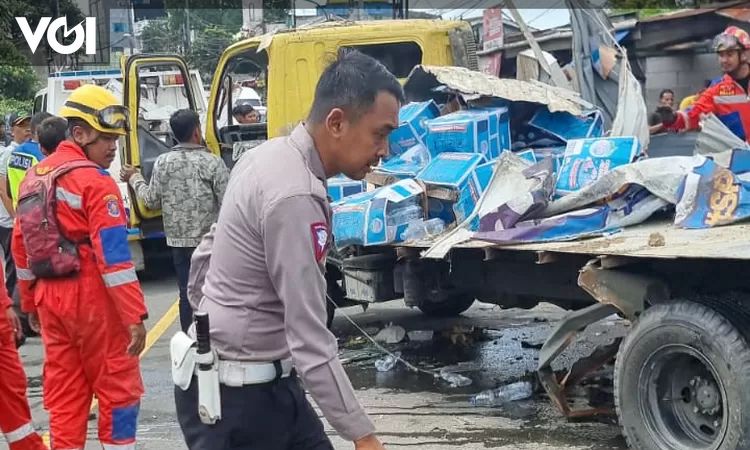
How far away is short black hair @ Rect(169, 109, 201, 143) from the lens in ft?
23.5

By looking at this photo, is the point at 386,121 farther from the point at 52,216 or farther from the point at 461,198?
the point at 461,198

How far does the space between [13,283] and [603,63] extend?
17.0 ft

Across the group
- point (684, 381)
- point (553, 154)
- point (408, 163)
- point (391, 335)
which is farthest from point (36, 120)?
point (684, 381)

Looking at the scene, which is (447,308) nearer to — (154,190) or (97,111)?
(154,190)

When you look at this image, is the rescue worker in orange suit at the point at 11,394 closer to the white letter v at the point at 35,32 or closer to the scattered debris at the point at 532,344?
the scattered debris at the point at 532,344

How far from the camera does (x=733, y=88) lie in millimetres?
6629

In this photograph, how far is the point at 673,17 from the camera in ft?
34.1

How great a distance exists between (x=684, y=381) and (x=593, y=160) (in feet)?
4.73

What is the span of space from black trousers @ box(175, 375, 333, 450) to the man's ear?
0.68m

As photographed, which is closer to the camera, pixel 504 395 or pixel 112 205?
pixel 112 205

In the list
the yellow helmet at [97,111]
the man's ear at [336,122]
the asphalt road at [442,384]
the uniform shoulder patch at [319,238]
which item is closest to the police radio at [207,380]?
the uniform shoulder patch at [319,238]

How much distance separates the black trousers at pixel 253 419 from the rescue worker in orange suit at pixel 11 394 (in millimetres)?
2345

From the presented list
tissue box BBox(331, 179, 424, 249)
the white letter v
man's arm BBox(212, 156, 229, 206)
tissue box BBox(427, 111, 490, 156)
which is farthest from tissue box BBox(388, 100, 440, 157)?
the white letter v

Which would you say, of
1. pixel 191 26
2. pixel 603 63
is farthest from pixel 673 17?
pixel 191 26
